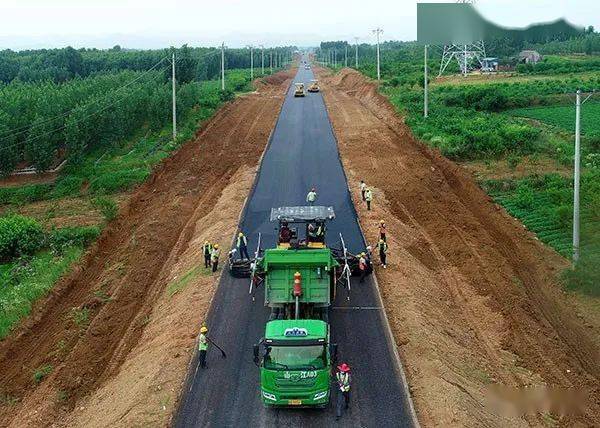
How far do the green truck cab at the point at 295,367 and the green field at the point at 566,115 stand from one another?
39.6 metres

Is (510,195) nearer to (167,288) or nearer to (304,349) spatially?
(167,288)

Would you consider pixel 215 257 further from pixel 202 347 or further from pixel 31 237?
pixel 31 237

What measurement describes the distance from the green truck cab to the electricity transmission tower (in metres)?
82.0

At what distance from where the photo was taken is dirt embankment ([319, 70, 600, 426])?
55.8ft

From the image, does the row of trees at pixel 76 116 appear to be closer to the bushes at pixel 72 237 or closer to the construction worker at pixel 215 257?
the bushes at pixel 72 237

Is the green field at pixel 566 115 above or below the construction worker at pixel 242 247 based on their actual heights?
above

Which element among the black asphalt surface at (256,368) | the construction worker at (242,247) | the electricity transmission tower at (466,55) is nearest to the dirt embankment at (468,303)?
the black asphalt surface at (256,368)

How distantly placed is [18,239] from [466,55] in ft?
251

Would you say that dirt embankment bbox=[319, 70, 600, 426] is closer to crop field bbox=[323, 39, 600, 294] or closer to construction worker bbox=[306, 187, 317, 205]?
crop field bbox=[323, 39, 600, 294]

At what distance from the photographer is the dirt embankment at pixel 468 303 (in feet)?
55.8

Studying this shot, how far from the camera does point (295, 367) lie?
1514 centimetres

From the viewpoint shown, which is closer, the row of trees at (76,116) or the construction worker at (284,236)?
the construction worker at (284,236)

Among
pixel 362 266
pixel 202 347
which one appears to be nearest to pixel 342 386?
pixel 202 347
